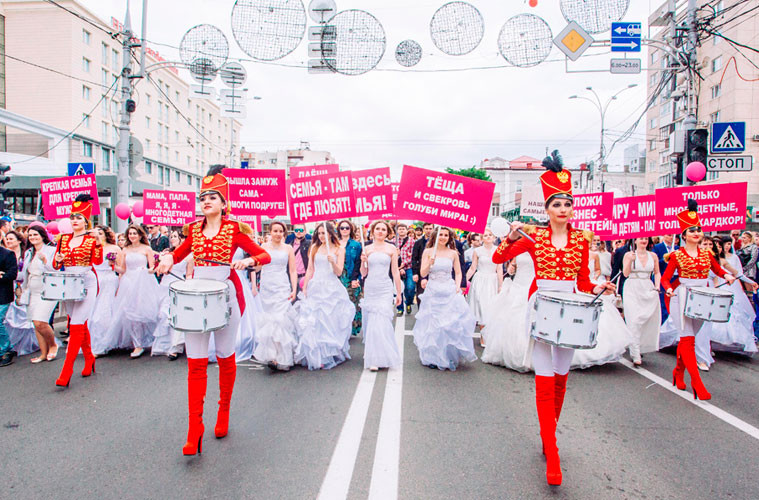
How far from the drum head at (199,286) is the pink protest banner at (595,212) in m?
7.20

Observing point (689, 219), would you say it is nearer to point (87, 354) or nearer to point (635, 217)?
point (635, 217)

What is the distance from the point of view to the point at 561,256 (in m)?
4.27

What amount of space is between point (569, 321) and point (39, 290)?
289 inches

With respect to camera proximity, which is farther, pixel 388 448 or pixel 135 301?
pixel 135 301

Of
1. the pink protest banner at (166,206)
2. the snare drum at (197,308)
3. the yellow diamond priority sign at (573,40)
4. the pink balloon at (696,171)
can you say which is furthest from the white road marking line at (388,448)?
the pink balloon at (696,171)

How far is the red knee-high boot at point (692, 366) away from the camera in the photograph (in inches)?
227

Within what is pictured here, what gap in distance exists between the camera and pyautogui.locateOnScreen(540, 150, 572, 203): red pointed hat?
435cm

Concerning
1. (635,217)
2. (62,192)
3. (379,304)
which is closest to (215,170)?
(379,304)

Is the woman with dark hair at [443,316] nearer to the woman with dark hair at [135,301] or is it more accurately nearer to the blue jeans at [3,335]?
the woman with dark hair at [135,301]

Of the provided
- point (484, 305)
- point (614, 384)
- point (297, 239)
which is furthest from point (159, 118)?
point (614, 384)

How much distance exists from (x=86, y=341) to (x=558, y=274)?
567cm

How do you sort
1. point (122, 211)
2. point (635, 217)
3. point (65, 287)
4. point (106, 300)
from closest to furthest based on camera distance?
point (65, 287)
point (106, 300)
point (635, 217)
point (122, 211)

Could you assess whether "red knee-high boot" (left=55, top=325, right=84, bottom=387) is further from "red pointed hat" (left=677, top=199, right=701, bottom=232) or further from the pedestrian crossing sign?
the pedestrian crossing sign

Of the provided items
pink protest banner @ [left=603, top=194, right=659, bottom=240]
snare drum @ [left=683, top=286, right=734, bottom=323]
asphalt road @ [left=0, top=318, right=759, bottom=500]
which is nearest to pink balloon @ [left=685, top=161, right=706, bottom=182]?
pink protest banner @ [left=603, top=194, right=659, bottom=240]
